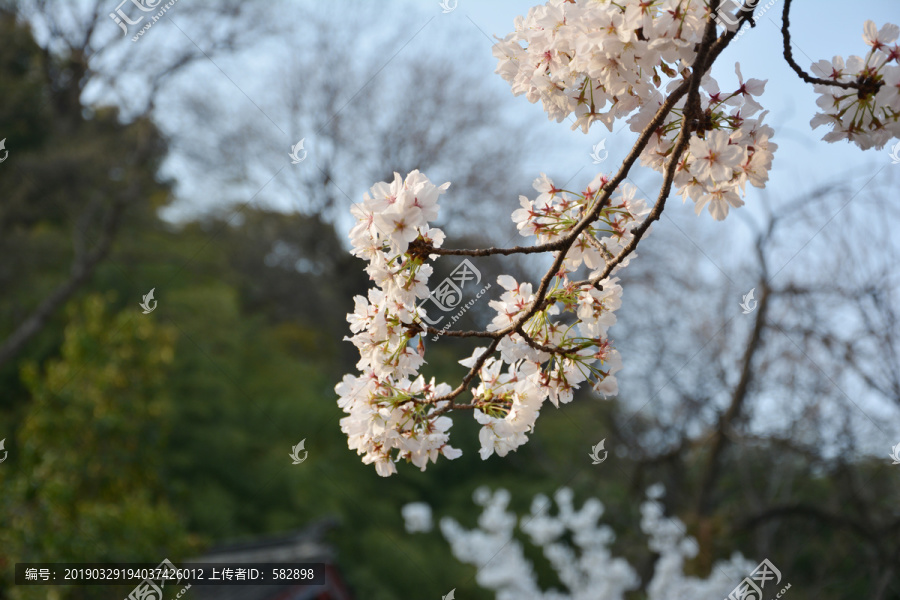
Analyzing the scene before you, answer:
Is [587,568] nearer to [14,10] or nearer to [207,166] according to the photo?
[207,166]

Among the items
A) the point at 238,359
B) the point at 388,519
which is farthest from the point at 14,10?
the point at 388,519

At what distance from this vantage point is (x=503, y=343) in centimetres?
101

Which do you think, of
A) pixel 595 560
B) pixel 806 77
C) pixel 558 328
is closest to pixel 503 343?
pixel 558 328

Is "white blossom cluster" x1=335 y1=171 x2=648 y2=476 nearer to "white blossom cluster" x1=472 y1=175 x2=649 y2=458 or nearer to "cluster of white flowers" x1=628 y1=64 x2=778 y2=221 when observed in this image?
"white blossom cluster" x1=472 y1=175 x2=649 y2=458

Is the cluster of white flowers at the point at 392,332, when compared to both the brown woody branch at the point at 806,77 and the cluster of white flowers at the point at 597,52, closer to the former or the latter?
the cluster of white flowers at the point at 597,52

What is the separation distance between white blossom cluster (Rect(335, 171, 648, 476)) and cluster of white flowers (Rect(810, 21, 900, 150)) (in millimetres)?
288

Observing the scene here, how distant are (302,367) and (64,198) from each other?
13.8ft

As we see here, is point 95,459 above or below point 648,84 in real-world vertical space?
above

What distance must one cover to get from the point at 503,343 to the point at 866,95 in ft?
1.97

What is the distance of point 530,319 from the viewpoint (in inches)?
40.7

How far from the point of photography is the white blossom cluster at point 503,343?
99 cm

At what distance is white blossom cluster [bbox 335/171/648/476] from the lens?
39.0 inches

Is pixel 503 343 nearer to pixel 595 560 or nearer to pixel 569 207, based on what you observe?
pixel 569 207

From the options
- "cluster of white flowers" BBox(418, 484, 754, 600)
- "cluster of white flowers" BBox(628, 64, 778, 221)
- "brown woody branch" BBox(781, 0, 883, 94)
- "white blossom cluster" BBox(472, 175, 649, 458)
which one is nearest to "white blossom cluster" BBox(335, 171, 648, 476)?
"white blossom cluster" BBox(472, 175, 649, 458)
